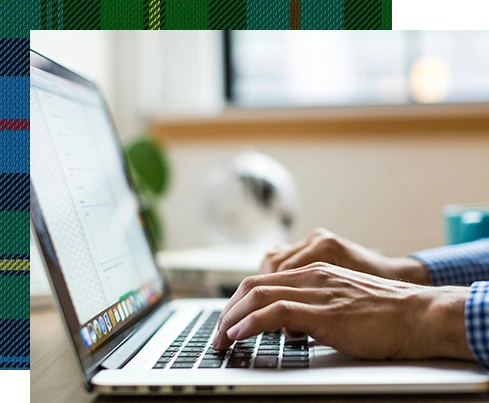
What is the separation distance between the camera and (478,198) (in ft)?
5.53

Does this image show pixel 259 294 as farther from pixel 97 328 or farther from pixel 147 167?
pixel 147 167

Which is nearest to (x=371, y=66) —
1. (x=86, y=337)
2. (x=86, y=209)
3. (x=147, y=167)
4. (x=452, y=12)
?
(x=147, y=167)

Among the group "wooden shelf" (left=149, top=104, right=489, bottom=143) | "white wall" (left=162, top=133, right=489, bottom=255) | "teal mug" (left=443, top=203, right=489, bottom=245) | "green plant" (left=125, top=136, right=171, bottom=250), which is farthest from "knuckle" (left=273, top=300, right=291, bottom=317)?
"wooden shelf" (left=149, top=104, right=489, bottom=143)

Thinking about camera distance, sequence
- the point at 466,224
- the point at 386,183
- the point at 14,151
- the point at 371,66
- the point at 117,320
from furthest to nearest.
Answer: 1. the point at 371,66
2. the point at 386,183
3. the point at 466,224
4. the point at 117,320
5. the point at 14,151

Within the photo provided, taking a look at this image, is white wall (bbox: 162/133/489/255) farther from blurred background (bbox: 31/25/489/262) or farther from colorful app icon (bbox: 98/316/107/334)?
colorful app icon (bbox: 98/316/107/334)

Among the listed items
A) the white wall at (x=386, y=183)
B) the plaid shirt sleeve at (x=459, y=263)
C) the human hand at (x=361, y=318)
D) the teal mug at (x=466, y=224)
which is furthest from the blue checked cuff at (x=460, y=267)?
the white wall at (x=386, y=183)

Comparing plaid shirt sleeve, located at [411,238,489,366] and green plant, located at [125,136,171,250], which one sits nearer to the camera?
plaid shirt sleeve, located at [411,238,489,366]

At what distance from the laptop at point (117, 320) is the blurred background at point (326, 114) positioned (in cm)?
108

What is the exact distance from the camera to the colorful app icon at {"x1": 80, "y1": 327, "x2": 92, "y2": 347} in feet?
1.37

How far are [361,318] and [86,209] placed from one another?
0.27 meters

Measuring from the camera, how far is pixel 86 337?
1.39 feet

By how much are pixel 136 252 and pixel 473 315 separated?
0.41 metres

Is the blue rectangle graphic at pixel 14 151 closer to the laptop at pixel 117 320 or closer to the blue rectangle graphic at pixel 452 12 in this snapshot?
the laptop at pixel 117 320

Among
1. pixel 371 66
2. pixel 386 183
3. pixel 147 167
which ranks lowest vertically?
pixel 386 183
